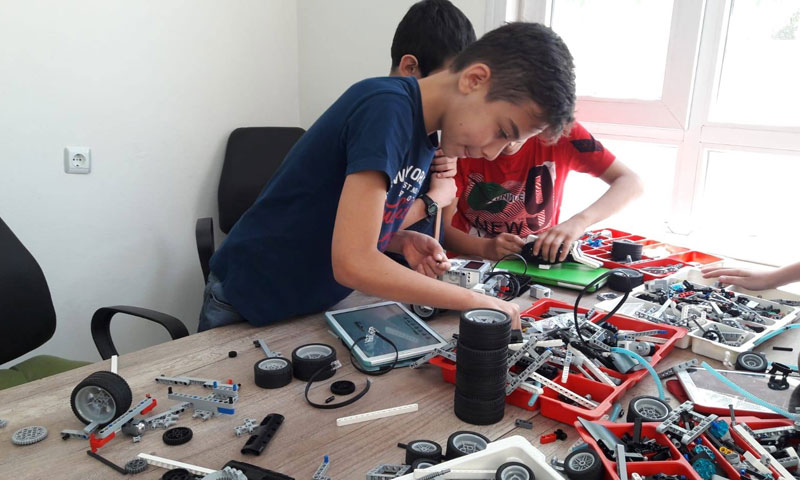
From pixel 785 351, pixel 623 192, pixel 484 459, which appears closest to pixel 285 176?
pixel 484 459

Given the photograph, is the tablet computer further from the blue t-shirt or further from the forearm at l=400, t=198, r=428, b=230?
the forearm at l=400, t=198, r=428, b=230

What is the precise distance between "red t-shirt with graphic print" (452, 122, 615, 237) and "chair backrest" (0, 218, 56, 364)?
4.47 ft

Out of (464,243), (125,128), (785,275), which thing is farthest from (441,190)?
(125,128)

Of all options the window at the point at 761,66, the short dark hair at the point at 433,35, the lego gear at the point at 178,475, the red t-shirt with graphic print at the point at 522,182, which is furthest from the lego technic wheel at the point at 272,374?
the window at the point at 761,66

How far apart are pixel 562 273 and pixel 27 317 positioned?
146 centimetres

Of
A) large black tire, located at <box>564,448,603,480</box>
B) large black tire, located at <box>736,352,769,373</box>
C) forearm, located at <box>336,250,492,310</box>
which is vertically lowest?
large black tire, located at <box>736,352,769,373</box>

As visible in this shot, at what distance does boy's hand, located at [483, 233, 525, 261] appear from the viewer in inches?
67.7

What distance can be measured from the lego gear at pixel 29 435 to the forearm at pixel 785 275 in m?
1.65

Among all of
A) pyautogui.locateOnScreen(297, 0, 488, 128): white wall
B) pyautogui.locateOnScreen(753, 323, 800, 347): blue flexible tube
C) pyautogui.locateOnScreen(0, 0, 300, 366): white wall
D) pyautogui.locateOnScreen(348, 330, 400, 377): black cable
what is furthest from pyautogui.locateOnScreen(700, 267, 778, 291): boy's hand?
pyautogui.locateOnScreen(0, 0, 300, 366): white wall

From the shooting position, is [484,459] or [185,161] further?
[185,161]

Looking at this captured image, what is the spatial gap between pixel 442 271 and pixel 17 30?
1819mm

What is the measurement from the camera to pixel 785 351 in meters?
1.19

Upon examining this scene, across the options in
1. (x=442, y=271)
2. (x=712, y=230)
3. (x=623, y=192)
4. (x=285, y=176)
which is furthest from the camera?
(x=712, y=230)

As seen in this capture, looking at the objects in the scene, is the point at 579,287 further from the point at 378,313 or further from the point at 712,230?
the point at 712,230
